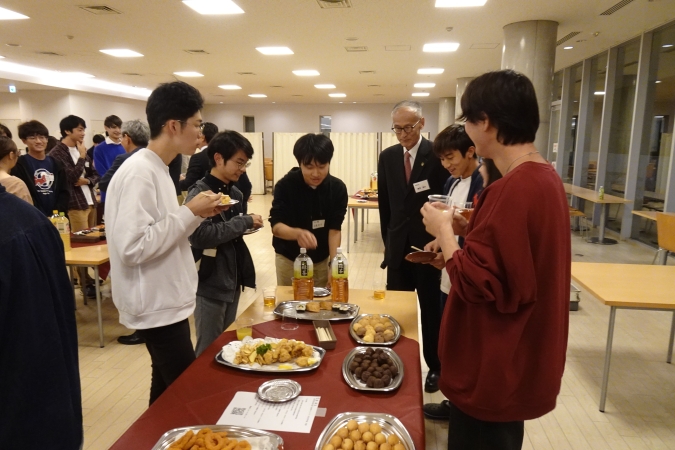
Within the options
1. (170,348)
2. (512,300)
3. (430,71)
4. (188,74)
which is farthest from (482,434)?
(188,74)

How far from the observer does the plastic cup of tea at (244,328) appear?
6.00ft

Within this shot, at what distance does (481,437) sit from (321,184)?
1625mm

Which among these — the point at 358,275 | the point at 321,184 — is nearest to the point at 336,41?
the point at 358,275

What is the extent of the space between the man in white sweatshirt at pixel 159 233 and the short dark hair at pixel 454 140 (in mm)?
1209

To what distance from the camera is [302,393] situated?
1.45 metres

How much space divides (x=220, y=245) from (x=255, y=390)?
945 mm

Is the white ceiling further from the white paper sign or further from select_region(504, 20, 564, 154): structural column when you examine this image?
the white paper sign

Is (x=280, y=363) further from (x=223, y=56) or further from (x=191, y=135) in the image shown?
(x=223, y=56)

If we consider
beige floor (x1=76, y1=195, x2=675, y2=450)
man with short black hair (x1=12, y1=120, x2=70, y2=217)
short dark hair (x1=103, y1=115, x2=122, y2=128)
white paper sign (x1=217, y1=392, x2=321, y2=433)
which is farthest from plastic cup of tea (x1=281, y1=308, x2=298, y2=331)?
short dark hair (x1=103, y1=115, x2=122, y2=128)

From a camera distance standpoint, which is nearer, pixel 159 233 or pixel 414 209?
pixel 159 233

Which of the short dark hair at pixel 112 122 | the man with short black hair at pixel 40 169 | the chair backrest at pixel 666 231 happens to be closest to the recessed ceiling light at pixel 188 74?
the short dark hair at pixel 112 122

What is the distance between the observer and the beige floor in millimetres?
2488

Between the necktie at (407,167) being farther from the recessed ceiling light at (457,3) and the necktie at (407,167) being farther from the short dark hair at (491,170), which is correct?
the recessed ceiling light at (457,3)

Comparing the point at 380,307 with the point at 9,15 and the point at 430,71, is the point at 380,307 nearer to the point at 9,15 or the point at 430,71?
the point at 9,15
